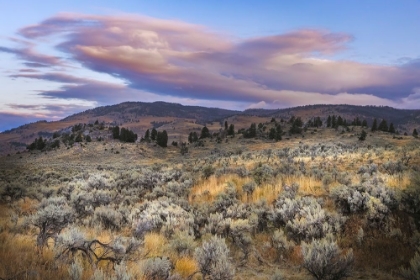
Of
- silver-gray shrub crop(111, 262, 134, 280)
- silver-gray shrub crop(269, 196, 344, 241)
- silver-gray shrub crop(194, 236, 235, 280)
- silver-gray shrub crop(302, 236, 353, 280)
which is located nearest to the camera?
silver-gray shrub crop(111, 262, 134, 280)

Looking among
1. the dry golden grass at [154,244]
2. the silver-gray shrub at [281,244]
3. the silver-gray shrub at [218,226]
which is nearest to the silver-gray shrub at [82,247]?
the dry golden grass at [154,244]

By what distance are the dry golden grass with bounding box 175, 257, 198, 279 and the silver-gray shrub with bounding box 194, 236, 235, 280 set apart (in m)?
0.25

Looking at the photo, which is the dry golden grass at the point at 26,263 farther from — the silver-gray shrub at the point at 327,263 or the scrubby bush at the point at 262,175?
the scrubby bush at the point at 262,175

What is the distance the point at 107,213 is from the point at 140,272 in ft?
17.1

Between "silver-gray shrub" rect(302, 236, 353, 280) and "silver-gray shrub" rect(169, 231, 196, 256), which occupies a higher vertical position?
"silver-gray shrub" rect(302, 236, 353, 280)

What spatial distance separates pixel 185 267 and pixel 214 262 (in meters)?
0.73

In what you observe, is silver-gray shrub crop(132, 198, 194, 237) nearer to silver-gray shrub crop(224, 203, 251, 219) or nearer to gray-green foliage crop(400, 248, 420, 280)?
silver-gray shrub crop(224, 203, 251, 219)

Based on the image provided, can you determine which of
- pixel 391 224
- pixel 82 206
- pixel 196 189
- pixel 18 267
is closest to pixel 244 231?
pixel 391 224

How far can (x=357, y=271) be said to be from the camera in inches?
252

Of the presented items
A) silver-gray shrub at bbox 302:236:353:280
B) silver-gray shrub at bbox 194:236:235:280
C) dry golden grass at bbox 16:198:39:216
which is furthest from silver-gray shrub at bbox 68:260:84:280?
dry golden grass at bbox 16:198:39:216

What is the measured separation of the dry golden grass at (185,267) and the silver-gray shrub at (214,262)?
247 millimetres

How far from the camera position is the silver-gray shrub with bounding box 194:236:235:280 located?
5395 millimetres

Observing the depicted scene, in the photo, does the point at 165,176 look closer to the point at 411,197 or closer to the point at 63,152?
the point at 411,197

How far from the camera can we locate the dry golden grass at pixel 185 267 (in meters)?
5.97
